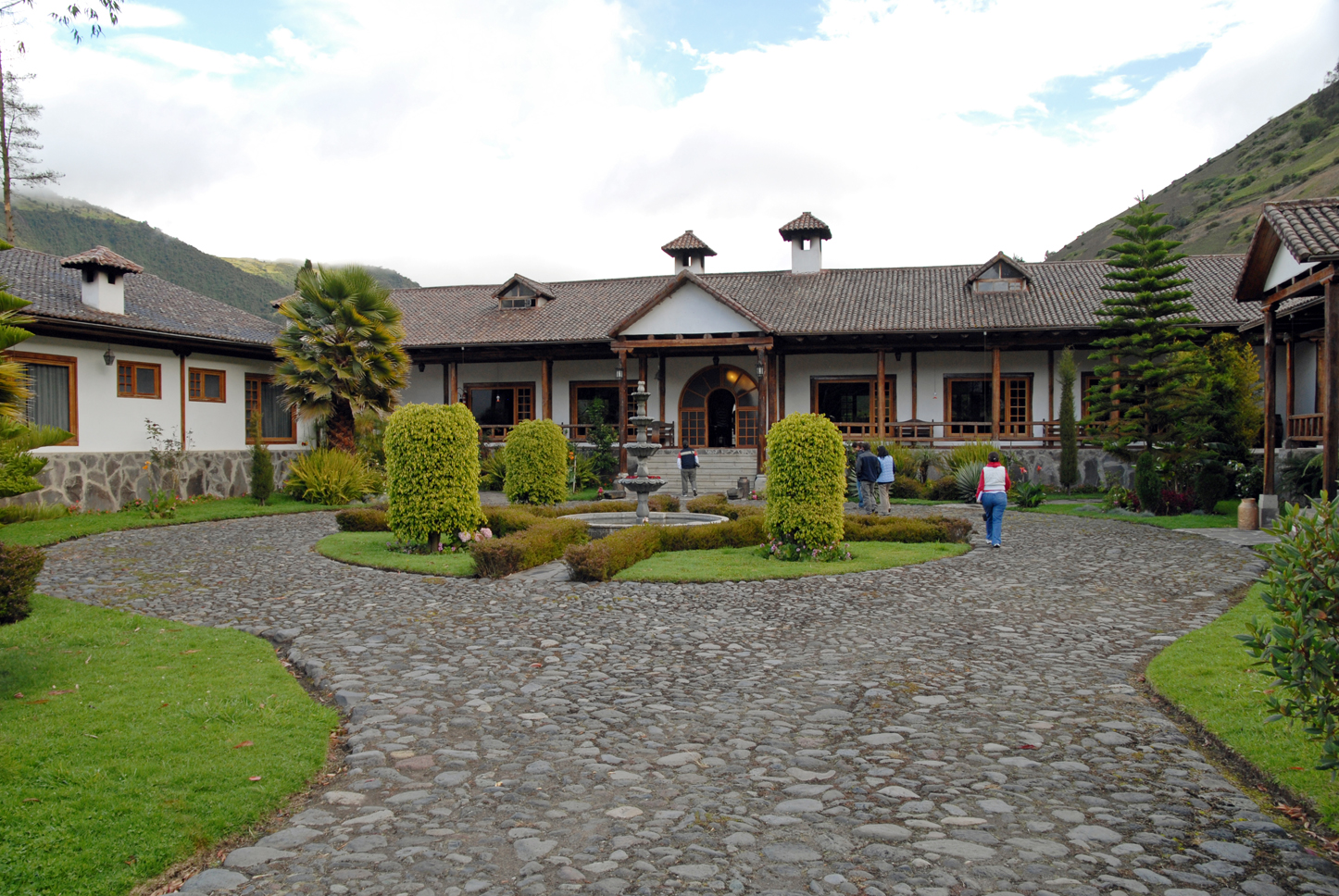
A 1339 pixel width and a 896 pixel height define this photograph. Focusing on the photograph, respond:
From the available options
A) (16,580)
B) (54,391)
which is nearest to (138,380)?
(54,391)

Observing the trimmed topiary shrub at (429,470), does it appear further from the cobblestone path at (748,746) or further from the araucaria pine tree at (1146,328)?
the araucaria pine tree at (1146,328)

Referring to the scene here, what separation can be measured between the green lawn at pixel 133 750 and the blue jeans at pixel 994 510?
937cm

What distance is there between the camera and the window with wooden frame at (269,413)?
69.3ft

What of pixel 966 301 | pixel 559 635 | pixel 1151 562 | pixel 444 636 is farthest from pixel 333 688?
pixel 966 301

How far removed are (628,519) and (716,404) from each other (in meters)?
14.3

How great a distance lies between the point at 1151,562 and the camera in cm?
1054

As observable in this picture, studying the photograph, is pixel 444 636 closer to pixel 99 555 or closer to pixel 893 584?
pixel 893 584

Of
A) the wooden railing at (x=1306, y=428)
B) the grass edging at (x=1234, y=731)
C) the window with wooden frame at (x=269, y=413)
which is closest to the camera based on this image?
the grass edging at (x=1234, y=731)

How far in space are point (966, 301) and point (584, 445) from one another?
12.0 m

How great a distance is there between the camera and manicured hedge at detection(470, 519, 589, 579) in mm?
9445

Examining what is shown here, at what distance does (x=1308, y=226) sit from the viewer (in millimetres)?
11656

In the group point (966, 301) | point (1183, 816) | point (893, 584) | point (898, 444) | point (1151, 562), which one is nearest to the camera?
point (1183, 816)

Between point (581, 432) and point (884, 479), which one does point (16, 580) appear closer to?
point (884, 479)

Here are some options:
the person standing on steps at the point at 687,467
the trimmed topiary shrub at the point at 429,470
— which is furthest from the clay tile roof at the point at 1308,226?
the person standing on steps at the point at 687,467
